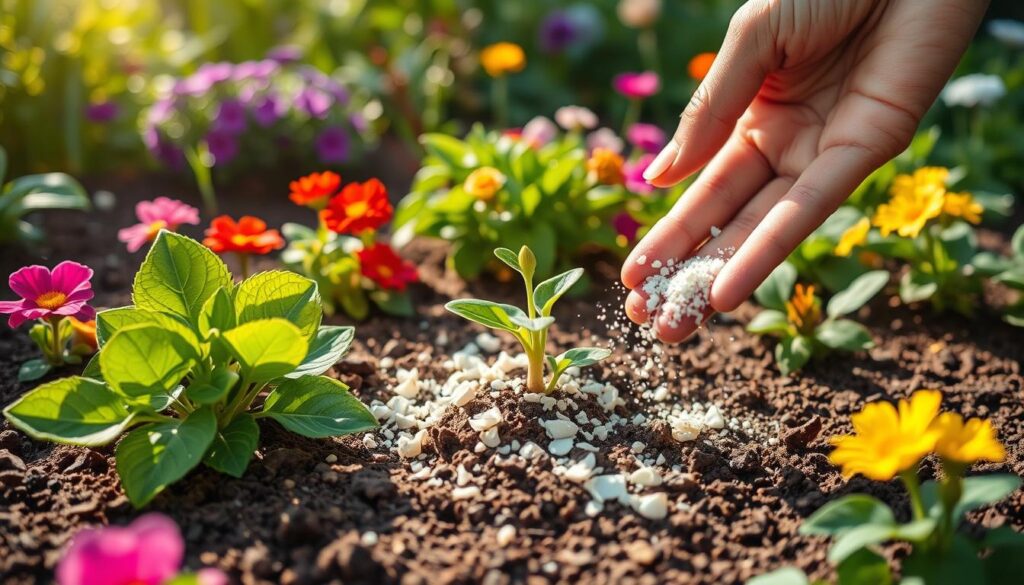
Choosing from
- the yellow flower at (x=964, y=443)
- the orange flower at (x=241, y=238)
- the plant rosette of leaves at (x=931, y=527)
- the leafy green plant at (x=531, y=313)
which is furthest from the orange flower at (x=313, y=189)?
the yellow flower at (x=964, y=443)

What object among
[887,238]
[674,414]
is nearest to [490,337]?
[674,414]

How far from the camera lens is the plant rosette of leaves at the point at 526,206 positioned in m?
2.94

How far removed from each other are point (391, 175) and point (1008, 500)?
2.84 meters

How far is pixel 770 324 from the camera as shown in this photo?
2.61 m

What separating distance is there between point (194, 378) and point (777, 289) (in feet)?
5.44

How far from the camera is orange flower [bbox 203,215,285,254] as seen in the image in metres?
2.50

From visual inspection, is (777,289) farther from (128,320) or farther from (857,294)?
(128,320)

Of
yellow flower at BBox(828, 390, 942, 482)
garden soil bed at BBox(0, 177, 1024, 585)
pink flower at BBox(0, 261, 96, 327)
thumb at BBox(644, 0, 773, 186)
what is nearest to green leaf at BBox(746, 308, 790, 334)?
garden soil bed at BBox(0, 177, 1024, 585)

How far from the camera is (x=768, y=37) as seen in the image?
91.4 inches

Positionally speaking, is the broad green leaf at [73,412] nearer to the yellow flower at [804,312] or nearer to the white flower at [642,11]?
the yellow flower at [804,312]

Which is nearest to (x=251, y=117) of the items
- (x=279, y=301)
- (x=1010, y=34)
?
(x=279, y=301)

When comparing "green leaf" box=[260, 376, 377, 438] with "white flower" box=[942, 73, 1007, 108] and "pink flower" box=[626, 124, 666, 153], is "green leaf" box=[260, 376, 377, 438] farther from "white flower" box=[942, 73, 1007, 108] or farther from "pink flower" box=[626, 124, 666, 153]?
"white flower" box=[942, 73, 1007, 108]

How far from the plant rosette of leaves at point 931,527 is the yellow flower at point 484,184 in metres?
1.45

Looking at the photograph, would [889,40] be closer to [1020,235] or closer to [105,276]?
[1020,235]
